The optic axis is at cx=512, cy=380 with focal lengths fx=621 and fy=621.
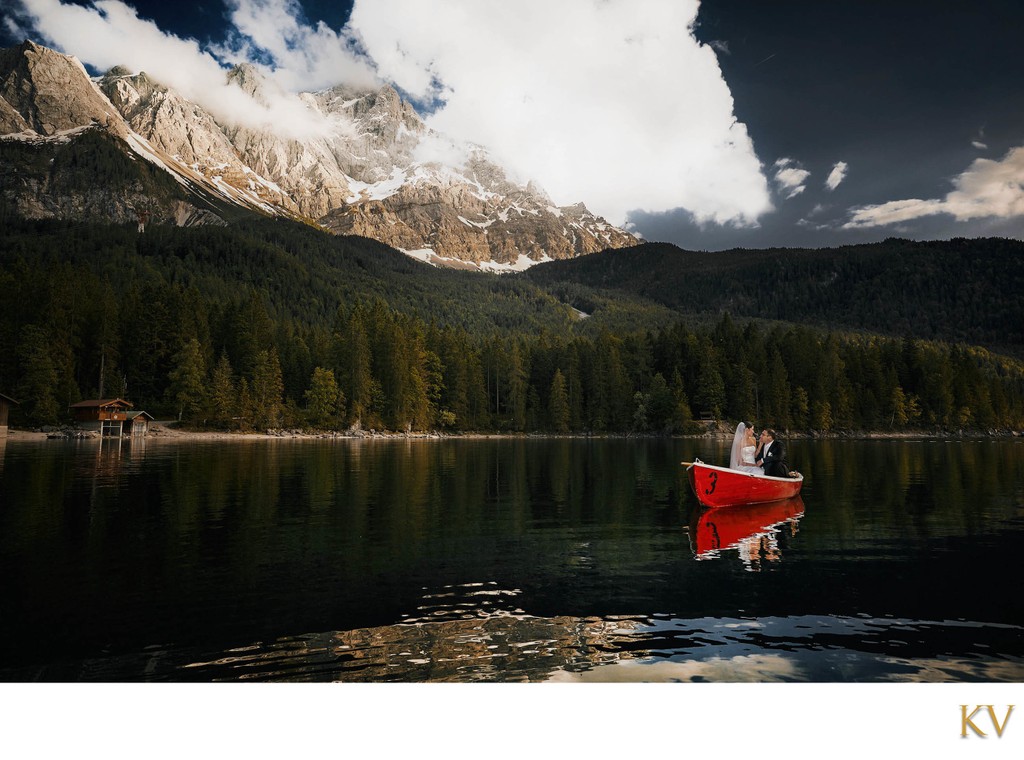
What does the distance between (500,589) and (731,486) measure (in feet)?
43.0

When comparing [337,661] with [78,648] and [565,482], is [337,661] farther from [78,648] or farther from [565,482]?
[565,482]

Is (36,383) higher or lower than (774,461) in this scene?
higher

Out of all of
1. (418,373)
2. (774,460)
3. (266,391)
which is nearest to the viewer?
(774,460)

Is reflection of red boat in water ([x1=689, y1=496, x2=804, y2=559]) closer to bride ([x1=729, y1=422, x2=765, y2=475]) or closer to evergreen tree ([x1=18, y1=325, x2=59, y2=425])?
bride ([x1=729, y1=422, x2=765, y2=475])

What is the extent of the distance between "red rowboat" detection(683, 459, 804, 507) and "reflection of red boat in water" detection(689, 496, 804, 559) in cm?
31

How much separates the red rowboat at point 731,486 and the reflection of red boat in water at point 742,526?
0.31m

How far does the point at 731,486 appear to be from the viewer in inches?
837

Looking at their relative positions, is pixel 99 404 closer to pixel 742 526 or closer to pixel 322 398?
pixel 322 398

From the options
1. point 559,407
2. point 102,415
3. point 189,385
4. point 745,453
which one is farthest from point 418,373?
Result: point 745,453

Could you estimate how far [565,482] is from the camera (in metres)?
31.4

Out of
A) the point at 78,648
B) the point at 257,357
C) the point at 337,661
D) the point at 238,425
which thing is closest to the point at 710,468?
the point at 337,661

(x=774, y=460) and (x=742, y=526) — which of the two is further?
(x=774, y=460)

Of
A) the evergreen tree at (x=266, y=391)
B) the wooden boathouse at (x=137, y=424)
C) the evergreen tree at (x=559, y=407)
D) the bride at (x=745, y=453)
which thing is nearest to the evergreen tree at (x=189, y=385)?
the wooden boathouse at (x=137, y=424)

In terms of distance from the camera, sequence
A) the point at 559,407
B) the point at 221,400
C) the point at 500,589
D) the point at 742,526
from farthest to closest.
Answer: the point at 559,407 → the point at 221,400 → the point at 742,526 → the point at 500,589
